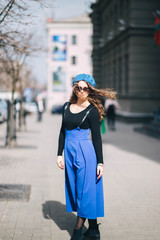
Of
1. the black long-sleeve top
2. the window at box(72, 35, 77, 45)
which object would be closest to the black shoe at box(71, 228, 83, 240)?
the black long-sleeve top

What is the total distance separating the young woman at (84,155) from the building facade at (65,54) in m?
58.9

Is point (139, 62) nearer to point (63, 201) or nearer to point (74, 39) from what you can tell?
point (63, 201)

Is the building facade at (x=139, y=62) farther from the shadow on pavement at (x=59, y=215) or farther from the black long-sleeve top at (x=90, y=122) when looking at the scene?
the black long-sleeve top at (x=90, y=122)

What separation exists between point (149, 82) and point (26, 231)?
22.7 meters

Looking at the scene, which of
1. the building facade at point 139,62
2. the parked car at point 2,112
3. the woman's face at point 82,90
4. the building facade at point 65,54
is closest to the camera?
the woman's face at point 82,90

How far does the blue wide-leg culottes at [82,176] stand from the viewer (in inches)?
170

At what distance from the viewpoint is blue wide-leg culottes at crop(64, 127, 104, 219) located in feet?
Result: 14.2

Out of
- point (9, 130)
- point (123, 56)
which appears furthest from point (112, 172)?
point (123, 56)

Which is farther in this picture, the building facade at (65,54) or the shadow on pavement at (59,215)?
the building facade at (65,54)

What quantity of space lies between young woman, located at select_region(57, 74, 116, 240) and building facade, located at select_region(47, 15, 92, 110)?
58.9m

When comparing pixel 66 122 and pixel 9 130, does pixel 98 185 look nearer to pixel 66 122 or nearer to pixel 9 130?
pixel 66 122

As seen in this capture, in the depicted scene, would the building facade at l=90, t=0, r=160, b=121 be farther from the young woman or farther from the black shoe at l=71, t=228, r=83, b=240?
the black shoe at l=71, t=228, r=83, b=240

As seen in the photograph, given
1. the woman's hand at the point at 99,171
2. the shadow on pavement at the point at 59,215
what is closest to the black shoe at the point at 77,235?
the shadow on pavement at the point at 59,215

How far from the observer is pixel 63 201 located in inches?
244
